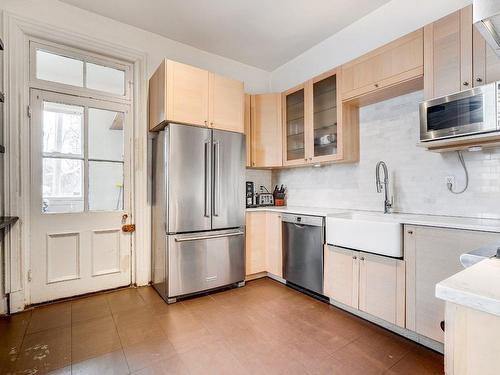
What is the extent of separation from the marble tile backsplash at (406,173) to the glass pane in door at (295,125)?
14.4 inches

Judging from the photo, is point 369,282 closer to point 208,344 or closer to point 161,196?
point 208,344

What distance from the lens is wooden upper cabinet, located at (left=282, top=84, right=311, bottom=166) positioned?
10.3 ft

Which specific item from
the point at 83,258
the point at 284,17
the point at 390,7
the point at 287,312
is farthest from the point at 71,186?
the point at 390,7

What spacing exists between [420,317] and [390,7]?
2.84 metres

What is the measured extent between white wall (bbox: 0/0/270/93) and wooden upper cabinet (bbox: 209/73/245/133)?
778 mm

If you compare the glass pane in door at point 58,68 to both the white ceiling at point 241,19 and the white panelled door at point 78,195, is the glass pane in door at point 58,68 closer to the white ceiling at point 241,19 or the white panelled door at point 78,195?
the white panelled door at point 78,195

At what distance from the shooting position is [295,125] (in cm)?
336

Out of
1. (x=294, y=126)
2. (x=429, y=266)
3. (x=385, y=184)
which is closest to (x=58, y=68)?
(x=294, y=126)

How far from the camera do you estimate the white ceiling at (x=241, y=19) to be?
263 cm

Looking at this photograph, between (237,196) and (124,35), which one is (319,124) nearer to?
(237,196)

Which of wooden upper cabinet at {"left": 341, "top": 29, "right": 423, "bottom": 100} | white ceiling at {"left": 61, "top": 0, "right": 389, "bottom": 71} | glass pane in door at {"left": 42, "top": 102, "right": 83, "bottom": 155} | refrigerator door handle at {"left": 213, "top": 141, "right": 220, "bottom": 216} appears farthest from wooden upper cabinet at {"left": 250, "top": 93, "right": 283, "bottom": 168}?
glass pane in door at {"left": 42, "top": 102, "right": 83, "bottom": 155}

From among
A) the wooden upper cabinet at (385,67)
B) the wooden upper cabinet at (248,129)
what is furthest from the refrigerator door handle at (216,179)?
the wooden upper cabinet at (385,67)

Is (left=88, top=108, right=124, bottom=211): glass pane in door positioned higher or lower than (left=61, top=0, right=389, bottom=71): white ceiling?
lower

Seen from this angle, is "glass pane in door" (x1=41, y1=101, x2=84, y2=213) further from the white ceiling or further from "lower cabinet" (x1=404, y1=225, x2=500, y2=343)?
"lower cabinet" (x1=404, y1=225, x2=500, y2=343)
